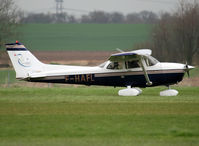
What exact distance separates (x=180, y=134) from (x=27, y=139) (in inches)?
132

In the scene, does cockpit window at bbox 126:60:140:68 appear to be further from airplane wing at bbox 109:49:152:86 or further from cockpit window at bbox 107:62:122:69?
cockpit window at bbox 107:62:122:69

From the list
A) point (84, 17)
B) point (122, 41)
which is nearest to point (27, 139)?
point (122, 41)

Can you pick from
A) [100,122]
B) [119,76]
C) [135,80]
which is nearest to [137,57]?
[135,80]

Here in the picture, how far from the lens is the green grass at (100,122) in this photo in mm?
10320

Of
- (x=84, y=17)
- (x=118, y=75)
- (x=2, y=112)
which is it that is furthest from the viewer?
(x=84, y=17)

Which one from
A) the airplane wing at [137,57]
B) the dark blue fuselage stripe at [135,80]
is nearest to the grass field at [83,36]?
the dark blue fuselage stripe at [135,80]

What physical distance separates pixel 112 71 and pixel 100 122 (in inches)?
336

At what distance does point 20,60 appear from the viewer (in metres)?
20.8

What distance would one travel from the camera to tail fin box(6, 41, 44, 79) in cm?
2069

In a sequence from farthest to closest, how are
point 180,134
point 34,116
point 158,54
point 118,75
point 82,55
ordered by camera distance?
point 82,55, point 158,54, point 118,75, point 34,116, point 180,134

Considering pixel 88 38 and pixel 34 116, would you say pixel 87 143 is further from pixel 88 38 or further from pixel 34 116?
pixel 88 38

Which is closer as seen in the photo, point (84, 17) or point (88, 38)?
point (88, 38)

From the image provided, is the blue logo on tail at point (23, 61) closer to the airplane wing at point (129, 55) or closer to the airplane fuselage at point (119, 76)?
the airplane fuselage at point (119, 76)

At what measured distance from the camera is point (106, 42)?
75938 mm
